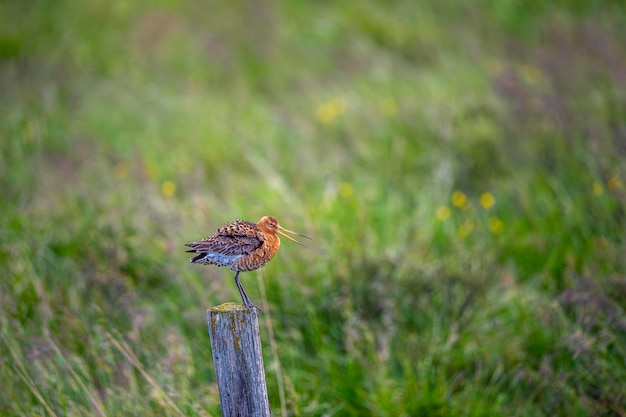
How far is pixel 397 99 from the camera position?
7.85 m

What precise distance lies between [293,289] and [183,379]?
3.72 feet

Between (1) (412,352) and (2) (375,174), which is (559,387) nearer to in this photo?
(1) (412,352)

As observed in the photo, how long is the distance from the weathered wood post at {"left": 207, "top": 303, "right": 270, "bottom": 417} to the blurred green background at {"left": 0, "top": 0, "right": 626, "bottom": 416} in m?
0.56

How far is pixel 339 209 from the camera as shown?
545 cm

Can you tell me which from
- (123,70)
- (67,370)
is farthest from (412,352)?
(123,70)

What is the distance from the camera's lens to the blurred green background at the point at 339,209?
389 centimetres

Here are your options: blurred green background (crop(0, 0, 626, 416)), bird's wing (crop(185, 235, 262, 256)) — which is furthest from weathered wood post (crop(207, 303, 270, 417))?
blurred green background (crop(0, 0, 626, 416))

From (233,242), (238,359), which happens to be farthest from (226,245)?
(238,359)

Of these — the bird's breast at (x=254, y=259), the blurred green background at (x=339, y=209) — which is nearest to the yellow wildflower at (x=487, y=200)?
the blurred green background at (x=339, y=209)

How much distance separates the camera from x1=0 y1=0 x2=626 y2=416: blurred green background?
12.8 feet

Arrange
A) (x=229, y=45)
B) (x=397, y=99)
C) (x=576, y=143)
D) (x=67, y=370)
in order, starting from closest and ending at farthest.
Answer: (x=67, y=370) < (x=576, y=143) < (x=397, y=99) < (x=229, y=45)

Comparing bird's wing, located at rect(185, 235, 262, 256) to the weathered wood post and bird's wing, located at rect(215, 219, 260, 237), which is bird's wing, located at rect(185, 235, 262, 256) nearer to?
bird's wing, located at rect(215, 219, 260, 237)

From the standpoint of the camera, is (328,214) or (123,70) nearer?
(328,214)

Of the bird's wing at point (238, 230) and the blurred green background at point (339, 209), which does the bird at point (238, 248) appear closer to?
the bird's wing at point (238, 230)
